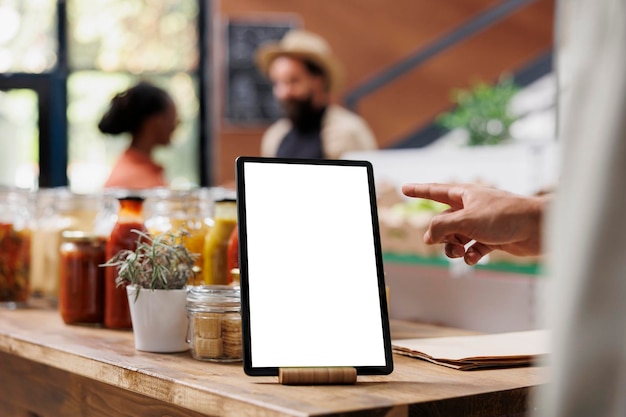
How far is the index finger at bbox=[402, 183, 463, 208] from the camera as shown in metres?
1.43

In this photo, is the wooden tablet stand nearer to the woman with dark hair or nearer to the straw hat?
the woman with dark hair

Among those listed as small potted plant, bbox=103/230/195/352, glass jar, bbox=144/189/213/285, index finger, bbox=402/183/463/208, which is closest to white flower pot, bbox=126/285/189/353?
small potted plant, bbox=103/230/195/352

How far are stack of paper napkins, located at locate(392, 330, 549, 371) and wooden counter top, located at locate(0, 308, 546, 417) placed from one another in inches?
0.8

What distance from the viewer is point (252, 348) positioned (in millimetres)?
1375

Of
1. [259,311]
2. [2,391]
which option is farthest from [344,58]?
[259,311]

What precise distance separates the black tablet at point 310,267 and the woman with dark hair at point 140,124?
10.0 feet

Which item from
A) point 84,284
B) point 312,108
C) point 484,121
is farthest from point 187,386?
point 312,108

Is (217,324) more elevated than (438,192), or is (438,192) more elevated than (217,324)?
(438,192)

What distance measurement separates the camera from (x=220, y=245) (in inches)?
75.2

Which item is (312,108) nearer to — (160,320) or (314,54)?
(314,54)

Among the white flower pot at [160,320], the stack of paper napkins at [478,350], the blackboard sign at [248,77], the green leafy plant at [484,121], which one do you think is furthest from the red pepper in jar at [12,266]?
the blackboard sign at [248,77]

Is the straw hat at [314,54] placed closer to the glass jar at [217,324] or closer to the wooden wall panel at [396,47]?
the wooden wall panel at [396,47]

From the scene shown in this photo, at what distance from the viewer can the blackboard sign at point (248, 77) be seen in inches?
304

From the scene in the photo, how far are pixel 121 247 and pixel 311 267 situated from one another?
63cm
